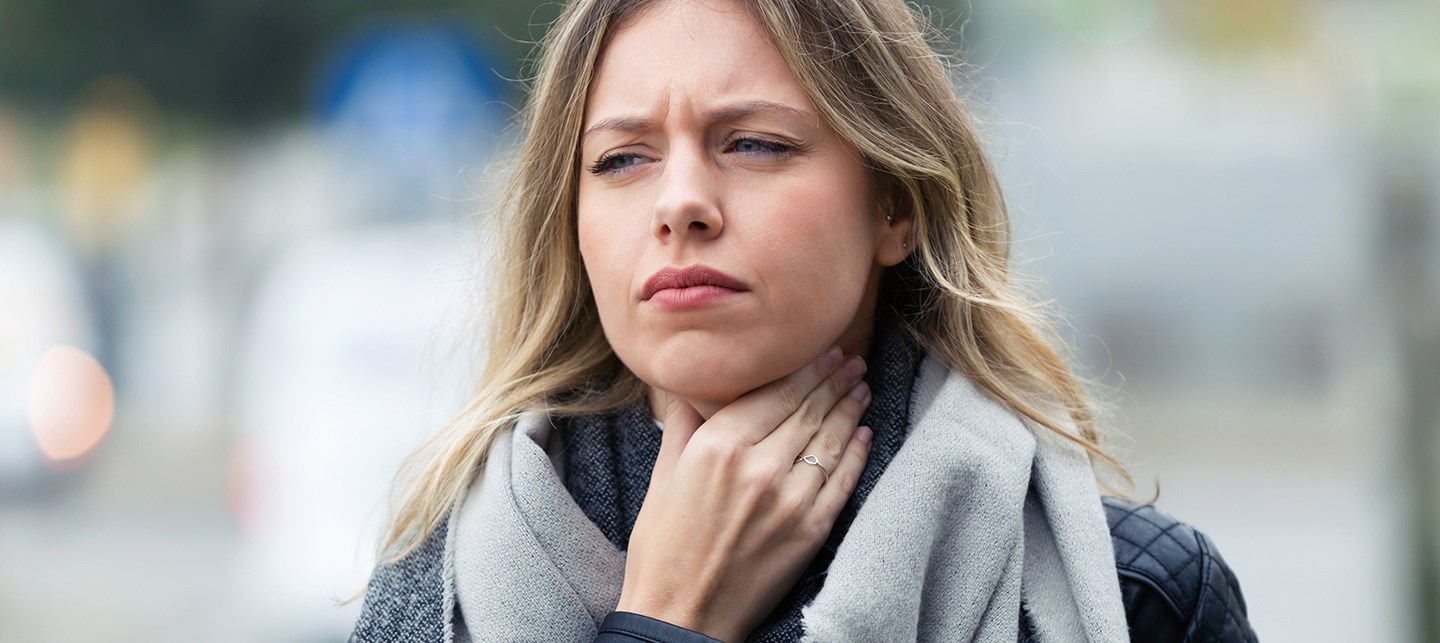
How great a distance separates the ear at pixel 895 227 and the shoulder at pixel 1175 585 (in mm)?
491

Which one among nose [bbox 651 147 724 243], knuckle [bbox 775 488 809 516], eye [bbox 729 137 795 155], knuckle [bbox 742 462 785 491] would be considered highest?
eye [bbox 729 137 795 155]

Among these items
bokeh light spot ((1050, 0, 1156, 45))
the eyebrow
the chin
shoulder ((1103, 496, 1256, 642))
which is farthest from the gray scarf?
bokeh light spot ((1050, 0, 1156, 45))

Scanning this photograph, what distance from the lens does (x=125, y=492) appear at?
13359mm

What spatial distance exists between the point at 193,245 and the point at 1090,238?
48.4 feet

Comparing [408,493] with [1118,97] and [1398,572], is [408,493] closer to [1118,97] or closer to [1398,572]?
[1398,572]

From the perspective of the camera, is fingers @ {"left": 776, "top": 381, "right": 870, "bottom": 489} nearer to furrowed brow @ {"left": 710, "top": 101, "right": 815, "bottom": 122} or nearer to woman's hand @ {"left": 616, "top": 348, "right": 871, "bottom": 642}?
woman's hand @ {"left": 616, "top": 348, "right": 871, "bottom": 642}

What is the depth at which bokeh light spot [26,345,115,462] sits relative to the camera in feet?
41.7

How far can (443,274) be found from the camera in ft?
14.4

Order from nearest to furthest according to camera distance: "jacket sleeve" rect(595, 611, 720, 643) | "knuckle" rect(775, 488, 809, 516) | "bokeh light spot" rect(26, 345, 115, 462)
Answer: "jacket sleeve" rect(595, 611, 720, 643)
"knuckle" rect(775, 488, 809, 516)
"bokeh light spot" rect(26, 345, 115, 462)

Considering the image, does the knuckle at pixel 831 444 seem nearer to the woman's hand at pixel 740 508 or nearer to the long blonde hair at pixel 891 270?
the woman's hand at pixel 740 508

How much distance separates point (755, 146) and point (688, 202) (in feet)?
0.44

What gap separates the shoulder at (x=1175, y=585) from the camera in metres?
2.04

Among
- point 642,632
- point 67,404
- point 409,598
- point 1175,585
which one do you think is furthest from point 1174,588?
point 67,404

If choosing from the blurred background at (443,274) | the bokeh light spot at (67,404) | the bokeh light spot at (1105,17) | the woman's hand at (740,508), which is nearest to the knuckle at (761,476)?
the woman's hand at (740,508)
